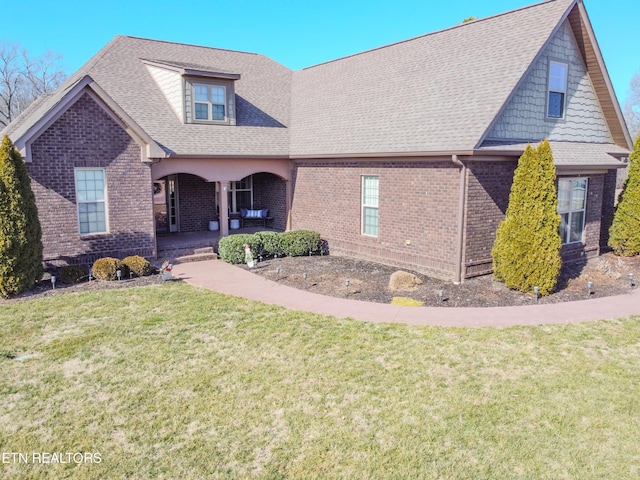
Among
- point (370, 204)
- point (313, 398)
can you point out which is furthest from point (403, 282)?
point (313, 398)

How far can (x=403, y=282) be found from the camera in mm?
11617

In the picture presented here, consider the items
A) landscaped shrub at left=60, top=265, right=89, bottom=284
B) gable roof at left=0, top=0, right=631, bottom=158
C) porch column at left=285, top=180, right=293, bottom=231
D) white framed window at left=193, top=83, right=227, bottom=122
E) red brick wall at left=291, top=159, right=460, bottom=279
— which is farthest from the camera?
porch column at left=285, top=180, right=293, bottom=231

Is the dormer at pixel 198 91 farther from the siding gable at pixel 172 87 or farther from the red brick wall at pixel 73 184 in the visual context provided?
the red brick wall at pixel 73 184

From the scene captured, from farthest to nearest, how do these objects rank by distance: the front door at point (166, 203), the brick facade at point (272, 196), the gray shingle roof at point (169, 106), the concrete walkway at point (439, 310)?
1. the brick facade at point (272, 196)
2. the front door at point (166, 203)
3. the gray shingle roof at point (169, 106)
4. the concrete walkway at point (439, 310)

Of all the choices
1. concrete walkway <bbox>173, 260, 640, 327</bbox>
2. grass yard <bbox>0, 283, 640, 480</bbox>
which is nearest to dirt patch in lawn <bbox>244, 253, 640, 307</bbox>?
concrete walkway <bbox>173, 260, 640, 327</bbox>

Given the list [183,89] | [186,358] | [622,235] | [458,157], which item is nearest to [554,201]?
[458,157]

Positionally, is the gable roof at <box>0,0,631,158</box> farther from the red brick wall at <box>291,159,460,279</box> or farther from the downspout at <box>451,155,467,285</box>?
the red brick wall at <box>291,159,460,279</box>

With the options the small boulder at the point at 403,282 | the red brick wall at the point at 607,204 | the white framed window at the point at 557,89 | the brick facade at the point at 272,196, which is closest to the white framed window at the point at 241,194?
the brick facade at the point at 272,196

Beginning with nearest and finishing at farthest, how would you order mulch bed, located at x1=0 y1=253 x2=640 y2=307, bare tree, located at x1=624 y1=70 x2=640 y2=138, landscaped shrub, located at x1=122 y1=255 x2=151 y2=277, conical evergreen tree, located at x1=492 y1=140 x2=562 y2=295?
mulch bed, located at x1=0 y1=253 x2=640 y2=307 → conical evergreen tree, located at x1=492 y1=140 x2=562 y2=295 → landscaped shrub, located at x1=122 y1=255 x2=151 y2=277 → bare tree, located at x1=624 y1=70 x2=640 y2=138

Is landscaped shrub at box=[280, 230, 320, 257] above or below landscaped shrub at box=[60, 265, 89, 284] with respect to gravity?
above

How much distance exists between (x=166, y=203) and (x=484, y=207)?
11018 millimetres

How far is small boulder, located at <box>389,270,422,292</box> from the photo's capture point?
11.5m

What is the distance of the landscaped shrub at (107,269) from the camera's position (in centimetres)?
1193

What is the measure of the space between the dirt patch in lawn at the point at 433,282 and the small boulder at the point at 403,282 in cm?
13
